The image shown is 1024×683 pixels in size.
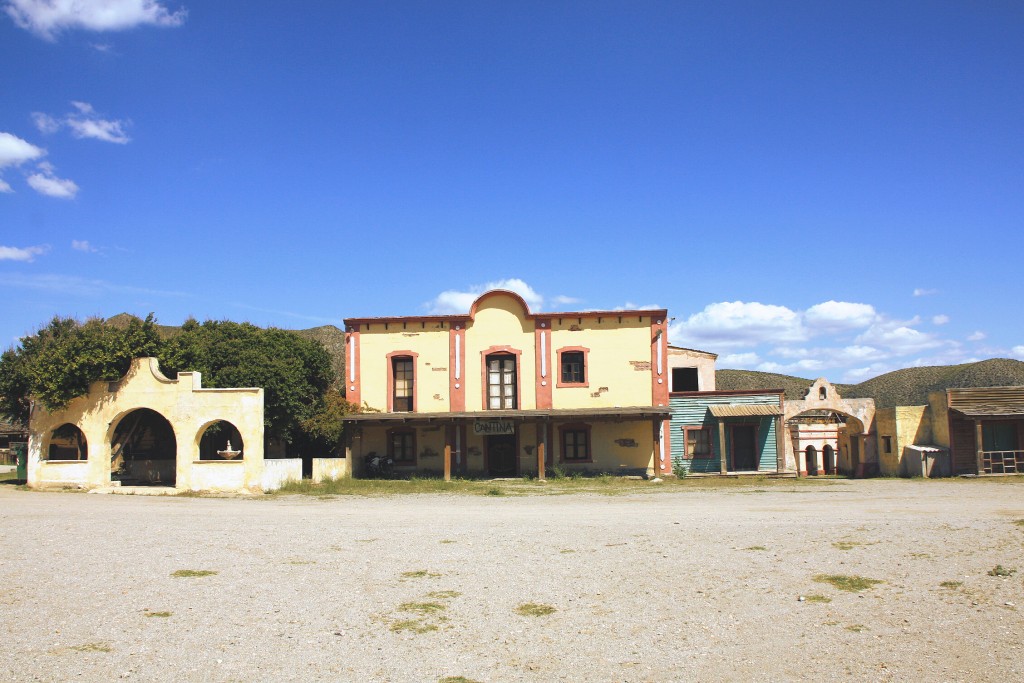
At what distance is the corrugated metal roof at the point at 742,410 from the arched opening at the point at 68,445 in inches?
908

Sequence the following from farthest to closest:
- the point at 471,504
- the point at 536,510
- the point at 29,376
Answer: the point at 29,376, the point at 471,504, the point at 536,510

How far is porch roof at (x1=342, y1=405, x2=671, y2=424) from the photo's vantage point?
28.6 m

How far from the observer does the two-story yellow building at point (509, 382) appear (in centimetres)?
3066

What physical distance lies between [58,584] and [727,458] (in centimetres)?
2661

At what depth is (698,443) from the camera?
3195 centimetres

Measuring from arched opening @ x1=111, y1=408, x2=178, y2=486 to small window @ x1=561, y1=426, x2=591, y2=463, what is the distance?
1419 centimetres

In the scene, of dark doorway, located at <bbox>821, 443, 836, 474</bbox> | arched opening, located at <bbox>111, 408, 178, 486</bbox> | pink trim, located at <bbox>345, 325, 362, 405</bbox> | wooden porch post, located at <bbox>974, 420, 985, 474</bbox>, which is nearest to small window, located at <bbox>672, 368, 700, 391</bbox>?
dark doorway, located at <bbox>821, 443, 836, 474</bbox>

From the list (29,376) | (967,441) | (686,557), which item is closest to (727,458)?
(967,441)

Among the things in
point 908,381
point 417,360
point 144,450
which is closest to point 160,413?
point 144,450

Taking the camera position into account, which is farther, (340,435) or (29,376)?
(340,435)

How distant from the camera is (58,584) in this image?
9758 millimetres

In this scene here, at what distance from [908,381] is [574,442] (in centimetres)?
5403

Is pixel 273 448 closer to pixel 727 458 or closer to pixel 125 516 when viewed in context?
pixel 125 516

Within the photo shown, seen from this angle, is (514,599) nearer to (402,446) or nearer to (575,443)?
(575,443)
